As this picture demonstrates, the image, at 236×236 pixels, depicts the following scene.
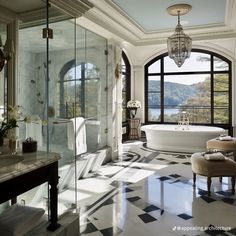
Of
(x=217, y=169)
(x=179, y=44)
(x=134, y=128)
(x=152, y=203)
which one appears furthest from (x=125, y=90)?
(x=152, y=203)

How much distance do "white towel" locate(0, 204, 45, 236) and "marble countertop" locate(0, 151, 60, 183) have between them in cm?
47

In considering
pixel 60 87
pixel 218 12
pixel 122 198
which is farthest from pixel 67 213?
pixel 218 12

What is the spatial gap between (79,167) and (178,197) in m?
1.83

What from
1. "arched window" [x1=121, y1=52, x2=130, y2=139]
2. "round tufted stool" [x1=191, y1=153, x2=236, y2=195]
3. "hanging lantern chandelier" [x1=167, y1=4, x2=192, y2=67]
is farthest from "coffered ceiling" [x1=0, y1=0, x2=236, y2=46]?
"round tufted stool" [x1=191, y1=153, x2=236, y2=195]

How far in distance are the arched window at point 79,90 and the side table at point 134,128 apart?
296cm

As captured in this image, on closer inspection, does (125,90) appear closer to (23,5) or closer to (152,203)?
(152,203)

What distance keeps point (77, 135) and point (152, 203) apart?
2098 mm

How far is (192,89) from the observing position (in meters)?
8.48

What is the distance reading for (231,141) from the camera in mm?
5156

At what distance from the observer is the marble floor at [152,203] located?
103 inches

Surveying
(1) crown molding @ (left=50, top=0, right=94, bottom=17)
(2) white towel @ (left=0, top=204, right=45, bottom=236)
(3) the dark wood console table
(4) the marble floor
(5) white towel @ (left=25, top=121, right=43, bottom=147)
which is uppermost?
(1) crown molding @ (left=50, top=0, right=94, bottom=17)

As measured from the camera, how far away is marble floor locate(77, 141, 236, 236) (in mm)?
2615

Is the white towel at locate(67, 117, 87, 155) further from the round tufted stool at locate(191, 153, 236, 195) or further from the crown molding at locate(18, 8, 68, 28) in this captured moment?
the round tufted stool at locate(191, 153, 236, 195)

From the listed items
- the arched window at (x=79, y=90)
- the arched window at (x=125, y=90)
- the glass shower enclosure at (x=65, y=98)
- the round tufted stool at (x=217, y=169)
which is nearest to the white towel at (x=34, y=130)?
the glass shower enclosure at (x=65, y=98)
